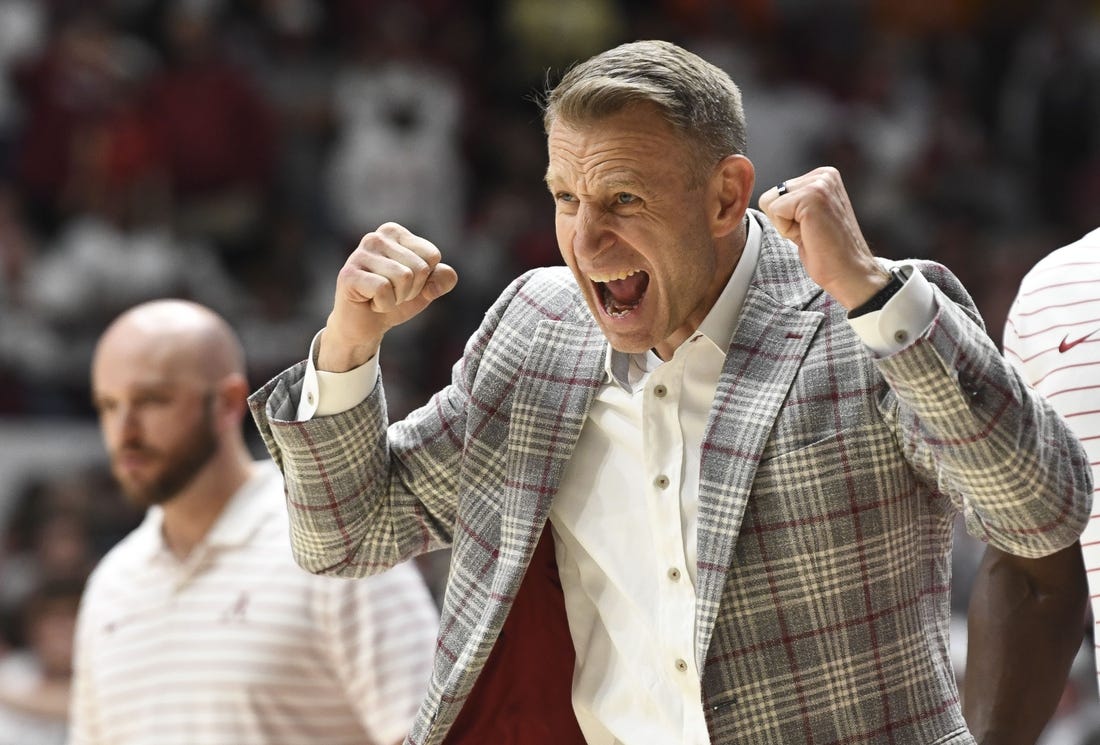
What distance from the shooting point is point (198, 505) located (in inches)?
172

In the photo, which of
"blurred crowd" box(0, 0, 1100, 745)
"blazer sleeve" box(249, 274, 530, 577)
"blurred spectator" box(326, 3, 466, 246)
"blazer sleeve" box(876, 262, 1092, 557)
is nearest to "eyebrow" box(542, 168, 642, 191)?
"blazer sleeve" box(249, 274, 530, 577)

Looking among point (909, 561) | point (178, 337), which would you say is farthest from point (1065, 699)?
point (909, 561)

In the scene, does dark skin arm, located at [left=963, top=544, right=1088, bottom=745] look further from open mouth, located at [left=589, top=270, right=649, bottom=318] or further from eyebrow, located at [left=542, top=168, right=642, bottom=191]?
eyebrow, located at [left=542, top=168, right=642, bottom=191]

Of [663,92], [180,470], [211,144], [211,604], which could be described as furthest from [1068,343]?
[211,144]

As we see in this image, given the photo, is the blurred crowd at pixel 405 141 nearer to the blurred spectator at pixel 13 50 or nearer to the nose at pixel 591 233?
the blurred spectator at pixel 13 50

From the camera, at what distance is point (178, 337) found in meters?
4.43

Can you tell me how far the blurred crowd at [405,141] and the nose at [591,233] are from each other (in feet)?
17.2

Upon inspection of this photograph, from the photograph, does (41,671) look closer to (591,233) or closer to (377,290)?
(377,290)

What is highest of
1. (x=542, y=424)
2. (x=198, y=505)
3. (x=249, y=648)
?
(x=542, y=424)

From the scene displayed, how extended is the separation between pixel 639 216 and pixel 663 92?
7.2 inches

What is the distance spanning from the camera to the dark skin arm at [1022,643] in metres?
2.88

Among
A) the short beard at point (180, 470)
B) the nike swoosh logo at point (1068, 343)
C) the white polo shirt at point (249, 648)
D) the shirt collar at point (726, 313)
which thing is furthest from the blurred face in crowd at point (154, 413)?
the nike swoosh logo at point (1068, 343)

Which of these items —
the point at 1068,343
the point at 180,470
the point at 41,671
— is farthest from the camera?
the point at 41,671

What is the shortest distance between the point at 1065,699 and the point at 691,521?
12.4 ft
